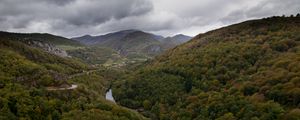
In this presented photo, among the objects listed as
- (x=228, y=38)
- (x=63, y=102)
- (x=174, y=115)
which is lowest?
(x=174, y=115)

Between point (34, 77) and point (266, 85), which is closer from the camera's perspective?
point (266, 85)

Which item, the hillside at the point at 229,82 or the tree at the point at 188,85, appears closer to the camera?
the hillside at the point at 229,82

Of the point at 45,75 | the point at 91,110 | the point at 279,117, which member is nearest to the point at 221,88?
the point at 279,117

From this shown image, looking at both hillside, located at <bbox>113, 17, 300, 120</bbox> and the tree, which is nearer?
hillside, located at <bbox>113, 17, 300, 120</bbox>

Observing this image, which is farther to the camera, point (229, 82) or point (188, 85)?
point (188, 85)

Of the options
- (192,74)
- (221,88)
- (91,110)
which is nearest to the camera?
(91,110)

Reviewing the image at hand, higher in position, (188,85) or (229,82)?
(229,82)

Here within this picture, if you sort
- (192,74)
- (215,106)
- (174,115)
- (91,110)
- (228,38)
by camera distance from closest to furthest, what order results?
(91,110), (215,106), (174,115), (192,74), (228,38)

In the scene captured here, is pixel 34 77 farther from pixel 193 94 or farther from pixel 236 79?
pixel 236 79
